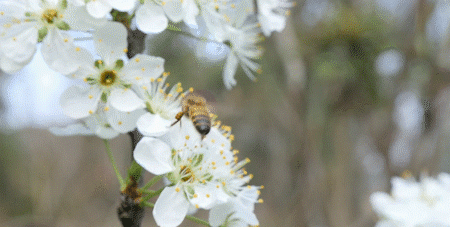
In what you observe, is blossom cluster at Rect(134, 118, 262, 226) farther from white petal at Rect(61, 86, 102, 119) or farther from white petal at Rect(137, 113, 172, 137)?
white petal at Rect(61, 86, 102, 119)

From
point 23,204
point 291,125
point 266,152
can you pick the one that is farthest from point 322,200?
point 23,204

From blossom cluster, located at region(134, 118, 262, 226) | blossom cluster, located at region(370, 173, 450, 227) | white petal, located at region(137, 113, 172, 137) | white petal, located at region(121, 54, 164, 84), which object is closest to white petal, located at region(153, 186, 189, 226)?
blossom cluster, located at region(134, 118, 262, 226)

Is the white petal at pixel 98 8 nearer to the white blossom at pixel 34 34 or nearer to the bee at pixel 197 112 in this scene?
the white blossom at pixel 34 34

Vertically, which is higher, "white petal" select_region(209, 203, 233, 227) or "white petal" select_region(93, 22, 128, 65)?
"white petal" select_region(209, 203, 233, 227)

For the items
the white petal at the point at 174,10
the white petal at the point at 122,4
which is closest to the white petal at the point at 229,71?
the white petal at the point at 174,10

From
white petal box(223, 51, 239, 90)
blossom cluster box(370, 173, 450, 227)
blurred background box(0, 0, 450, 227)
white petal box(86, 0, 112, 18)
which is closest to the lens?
white petal box(86, 0, 112, 18)
